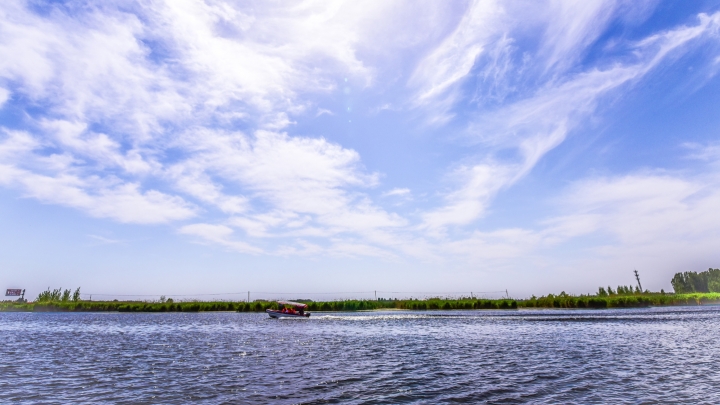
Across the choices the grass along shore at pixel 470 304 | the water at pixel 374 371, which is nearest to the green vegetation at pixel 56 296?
the grass along shore at pixel 470 304

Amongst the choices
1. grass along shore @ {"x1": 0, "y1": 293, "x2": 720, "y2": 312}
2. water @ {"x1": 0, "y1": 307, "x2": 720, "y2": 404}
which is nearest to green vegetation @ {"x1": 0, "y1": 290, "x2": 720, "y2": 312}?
grass along shore @ {"x1": 0, "y1": 293, "x2": 720, "y2": 312}

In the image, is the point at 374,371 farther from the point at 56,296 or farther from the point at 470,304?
the point at 56,296

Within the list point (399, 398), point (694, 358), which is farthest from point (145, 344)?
point (694, 358)

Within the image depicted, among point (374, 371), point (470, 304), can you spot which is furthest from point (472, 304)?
point (374, 371)

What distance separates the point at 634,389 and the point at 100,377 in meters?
29.4

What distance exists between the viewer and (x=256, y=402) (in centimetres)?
1650

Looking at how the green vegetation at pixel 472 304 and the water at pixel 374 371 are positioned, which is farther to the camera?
the green vegetation at pixel 472 304

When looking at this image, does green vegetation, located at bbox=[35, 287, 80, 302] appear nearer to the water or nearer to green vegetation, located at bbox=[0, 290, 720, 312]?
green vegetation, located at bbox=[0, 290, 720, 312]

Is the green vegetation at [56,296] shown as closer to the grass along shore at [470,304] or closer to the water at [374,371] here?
the grass along shore at [470,304]

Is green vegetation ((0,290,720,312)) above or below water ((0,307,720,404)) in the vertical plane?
above

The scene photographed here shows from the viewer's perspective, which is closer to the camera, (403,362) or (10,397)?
(10,397)

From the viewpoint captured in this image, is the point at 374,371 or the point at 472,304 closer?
the point at 374,371

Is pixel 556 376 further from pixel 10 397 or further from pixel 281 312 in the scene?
pixel 281 312

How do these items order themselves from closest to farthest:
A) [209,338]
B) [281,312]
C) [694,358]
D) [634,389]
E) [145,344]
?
[634,389] < [694,358] < [145,344] < [209,338] < [281,312]
